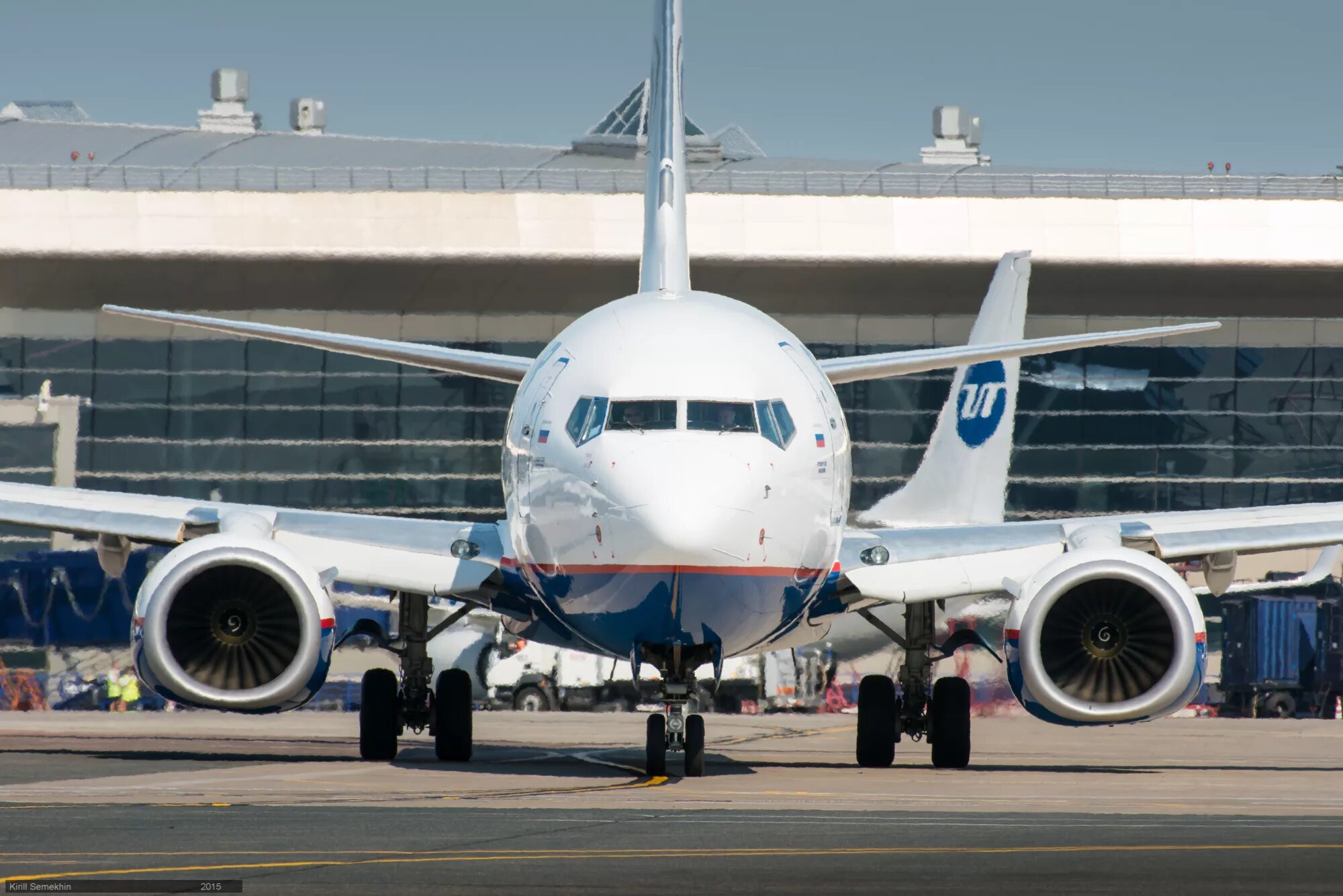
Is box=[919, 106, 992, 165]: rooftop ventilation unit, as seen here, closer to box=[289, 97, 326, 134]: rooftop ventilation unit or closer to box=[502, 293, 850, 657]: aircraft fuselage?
box=[289, 97, 326, 134]: rooftop ventilation unit

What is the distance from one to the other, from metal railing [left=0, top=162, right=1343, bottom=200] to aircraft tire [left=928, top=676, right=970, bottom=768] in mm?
32673

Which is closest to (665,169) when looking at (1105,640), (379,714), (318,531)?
(318,531)

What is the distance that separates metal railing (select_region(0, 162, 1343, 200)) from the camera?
52.2 meters

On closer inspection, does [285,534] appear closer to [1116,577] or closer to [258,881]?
[1116,577]

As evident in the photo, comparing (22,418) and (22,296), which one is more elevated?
(22,296)

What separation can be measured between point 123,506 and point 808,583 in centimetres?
721

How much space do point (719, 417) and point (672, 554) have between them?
1385 mm

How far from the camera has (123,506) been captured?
1959cm

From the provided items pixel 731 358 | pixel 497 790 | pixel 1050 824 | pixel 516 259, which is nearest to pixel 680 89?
pixel 731 358

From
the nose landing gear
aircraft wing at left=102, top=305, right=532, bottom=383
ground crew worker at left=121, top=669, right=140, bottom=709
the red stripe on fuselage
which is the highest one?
aircraft wing at left=102, top=305, right=532, bottom=383

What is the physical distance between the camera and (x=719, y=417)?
1578 centimetres

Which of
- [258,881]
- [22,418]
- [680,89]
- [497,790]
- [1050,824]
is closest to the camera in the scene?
[258,881]

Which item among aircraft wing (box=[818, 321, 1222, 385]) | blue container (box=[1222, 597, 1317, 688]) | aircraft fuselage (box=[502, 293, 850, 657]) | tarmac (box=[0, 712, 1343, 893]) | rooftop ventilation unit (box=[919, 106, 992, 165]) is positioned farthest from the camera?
rooftop ventilation unit (box=[919, 106, 992, 165])

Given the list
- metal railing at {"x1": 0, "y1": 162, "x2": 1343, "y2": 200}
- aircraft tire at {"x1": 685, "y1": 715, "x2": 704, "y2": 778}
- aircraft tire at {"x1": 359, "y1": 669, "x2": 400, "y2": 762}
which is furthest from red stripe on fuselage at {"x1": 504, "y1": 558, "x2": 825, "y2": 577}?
metal railing at {"x1": 0, "y1": 162, "x2": 1343, "y2": 200}
